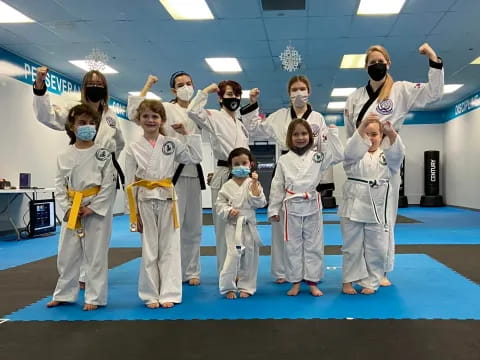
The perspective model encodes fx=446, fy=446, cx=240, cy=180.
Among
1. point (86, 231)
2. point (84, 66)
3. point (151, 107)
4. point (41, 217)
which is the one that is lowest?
point (41, 217)

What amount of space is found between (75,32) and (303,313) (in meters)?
7.12

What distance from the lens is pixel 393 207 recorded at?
153 inches

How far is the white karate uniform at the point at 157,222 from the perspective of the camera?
3369mm

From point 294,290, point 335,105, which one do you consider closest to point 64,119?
point 294,290

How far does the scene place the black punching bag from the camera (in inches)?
632

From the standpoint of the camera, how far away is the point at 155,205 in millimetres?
3432

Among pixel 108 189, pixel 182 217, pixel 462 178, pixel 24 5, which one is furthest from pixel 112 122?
pixel 462 178

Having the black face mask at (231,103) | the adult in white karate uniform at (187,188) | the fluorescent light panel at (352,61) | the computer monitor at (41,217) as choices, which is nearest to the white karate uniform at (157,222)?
the adult in white karate uniform at (187,188)

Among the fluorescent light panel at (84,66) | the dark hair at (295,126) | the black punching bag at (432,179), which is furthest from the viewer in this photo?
the black punching bag at (432,179)

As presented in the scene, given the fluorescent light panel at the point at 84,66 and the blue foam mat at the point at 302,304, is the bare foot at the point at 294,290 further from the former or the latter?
the fluorescent light panel at the point at 84,66

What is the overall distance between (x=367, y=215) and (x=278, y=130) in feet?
3.71

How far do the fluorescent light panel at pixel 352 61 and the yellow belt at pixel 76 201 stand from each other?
788 cm

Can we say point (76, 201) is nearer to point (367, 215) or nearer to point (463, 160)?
point (367, 215)

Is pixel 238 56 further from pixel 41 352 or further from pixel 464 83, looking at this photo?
pixel 41 352
